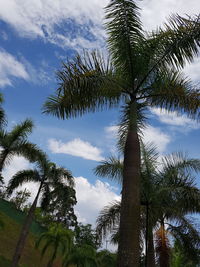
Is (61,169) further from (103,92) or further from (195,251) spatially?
(103,92)

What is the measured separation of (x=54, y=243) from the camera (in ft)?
79.4

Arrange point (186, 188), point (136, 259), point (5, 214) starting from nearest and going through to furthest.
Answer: point (136, 259) → point (186, 188) → point (5, 214)

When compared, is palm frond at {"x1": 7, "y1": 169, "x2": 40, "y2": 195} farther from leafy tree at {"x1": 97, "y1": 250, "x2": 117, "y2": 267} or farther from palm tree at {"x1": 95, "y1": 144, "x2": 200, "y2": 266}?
leafy tree at {"x1": 97, "y1": 250, "x2": 117, "y2": 267}

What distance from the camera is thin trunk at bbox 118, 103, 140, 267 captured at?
5.10 metres

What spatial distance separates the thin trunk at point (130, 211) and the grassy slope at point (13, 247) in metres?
21.3

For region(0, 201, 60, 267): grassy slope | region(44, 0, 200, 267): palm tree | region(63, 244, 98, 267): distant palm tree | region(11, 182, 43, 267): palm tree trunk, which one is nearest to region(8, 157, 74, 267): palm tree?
region(11, 182, 43, 267): palm tree trunk

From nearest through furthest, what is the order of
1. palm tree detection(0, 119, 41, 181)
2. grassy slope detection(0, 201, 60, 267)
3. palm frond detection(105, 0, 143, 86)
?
palm frond detection(105, 0, 143, 86) < palm tree detection(0, 119, 41, 181) < grassy slope detection(0, 201, 60, 267)

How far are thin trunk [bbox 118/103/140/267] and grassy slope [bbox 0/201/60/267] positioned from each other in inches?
840

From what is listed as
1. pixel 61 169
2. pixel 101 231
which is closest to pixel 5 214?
pixel 61 169

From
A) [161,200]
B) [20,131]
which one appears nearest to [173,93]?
[161,200]

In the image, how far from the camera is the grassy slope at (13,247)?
2617 cm

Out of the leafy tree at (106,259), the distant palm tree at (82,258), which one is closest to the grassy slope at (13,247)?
the distant palm tree at (82,258)

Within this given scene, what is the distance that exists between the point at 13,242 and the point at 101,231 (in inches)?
764

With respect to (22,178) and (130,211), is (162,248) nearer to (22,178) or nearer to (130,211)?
(130,211)
